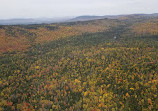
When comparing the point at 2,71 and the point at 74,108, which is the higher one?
the point at 2,71

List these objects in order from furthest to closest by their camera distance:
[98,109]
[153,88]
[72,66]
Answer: [72,66] → [153,88] → [98,109]

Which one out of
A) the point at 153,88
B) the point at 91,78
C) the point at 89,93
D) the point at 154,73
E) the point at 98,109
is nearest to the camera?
the point at 98,109

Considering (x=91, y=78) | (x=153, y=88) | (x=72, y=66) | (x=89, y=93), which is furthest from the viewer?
(x=72, y=66)

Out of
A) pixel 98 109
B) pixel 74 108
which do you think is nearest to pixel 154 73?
pixel 98 109

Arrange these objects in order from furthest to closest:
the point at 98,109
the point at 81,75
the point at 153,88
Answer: the point at 81,75, the point at 153,88, the point at 98,109

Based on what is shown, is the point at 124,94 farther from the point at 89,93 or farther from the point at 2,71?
the point at 2,71

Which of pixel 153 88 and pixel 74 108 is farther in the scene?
pixel 153 88

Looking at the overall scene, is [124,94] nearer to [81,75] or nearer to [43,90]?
[81,75]

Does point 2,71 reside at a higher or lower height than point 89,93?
higher

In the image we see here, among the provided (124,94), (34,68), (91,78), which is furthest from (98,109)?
(34,68)
